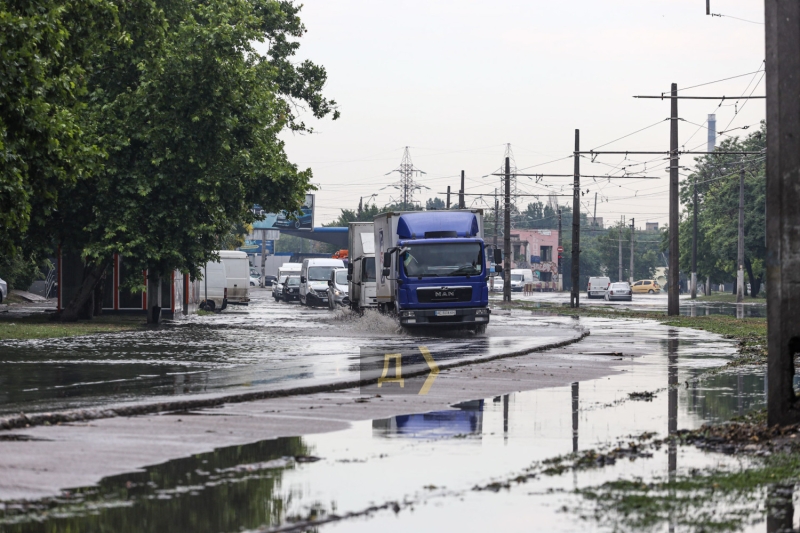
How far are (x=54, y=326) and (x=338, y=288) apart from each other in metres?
21.5

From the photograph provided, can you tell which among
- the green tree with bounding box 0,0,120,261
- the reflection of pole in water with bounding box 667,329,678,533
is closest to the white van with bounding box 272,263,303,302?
the green tree with bounding box 0,0,120,261

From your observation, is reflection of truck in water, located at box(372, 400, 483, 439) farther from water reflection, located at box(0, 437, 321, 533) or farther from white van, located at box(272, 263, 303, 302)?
white van, located at box(272, 263, 303, 302)

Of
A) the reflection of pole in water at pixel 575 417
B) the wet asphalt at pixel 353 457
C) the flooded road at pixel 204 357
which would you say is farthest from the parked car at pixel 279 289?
the reflection of pole in water at pixel 575 417

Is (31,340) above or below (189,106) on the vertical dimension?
below

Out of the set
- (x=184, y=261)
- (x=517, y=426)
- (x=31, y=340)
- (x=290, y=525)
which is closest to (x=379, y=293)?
(x=184, y=261)

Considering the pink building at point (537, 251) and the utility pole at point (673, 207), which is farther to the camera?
the pink building at point (537, 251)

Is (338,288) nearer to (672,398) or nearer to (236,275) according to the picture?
(236,275)

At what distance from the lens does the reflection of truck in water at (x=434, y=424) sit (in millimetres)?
11109

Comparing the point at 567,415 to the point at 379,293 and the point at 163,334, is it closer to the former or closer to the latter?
the point at 163,334

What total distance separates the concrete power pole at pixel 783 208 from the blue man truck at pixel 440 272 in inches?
831

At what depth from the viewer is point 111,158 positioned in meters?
34.2

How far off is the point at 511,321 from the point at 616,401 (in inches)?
1030

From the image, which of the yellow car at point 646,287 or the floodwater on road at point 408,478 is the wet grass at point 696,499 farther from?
the yellow car at point 646,287

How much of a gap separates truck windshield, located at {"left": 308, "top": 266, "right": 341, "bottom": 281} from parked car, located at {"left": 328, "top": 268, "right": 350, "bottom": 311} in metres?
7.47
